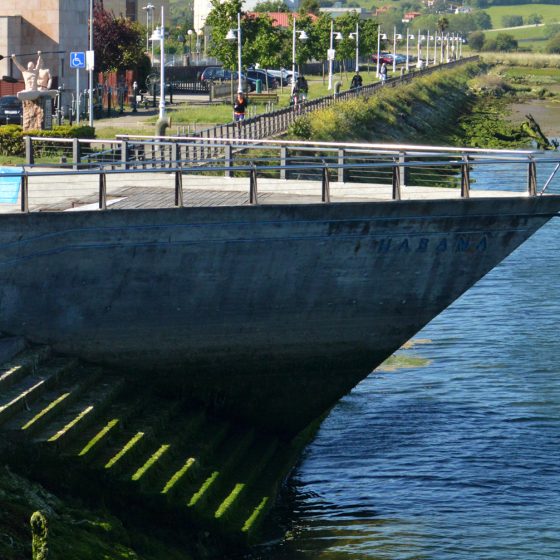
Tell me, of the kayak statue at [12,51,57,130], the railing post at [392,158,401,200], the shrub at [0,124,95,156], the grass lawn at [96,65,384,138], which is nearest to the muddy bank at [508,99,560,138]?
the grass lawn at [96,65,384,138]

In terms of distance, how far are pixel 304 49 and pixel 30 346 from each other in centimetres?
6968

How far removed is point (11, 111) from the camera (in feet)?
158

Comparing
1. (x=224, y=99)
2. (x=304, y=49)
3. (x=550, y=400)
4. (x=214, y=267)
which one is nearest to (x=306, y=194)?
(x=214, y=267)

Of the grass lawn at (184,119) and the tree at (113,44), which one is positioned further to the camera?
the tree at (113,44)

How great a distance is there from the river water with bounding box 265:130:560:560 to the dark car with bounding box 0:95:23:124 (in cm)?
Answer: 2231

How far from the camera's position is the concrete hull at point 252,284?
19906mm

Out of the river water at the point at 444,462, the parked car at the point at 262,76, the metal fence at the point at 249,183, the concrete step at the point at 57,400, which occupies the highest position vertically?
the parked car at the point at 262,76

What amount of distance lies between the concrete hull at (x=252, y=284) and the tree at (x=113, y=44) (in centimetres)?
5110

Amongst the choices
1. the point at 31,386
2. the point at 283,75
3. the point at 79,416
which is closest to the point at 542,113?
the point at 283,75

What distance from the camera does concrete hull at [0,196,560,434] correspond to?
1991cm

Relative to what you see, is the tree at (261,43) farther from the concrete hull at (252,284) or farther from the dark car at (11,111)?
the concrete hull at (252,284)

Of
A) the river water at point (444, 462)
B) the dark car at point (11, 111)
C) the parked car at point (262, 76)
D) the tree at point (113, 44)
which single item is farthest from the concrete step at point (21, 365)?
the parked car at point (262, 76)

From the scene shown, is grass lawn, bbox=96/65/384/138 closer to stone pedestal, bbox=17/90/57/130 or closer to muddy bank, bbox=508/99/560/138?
stone pedestal, bbox=17/90/57/130

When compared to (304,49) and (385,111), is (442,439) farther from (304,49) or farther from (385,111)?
(304,49)
